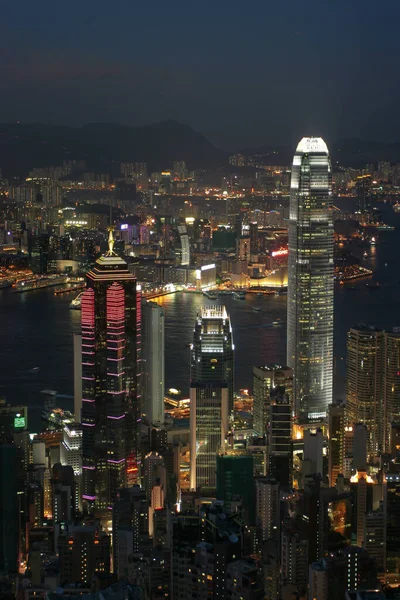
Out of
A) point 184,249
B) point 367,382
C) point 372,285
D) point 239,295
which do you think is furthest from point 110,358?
point 184,249

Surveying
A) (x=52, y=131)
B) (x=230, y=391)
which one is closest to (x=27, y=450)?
(x=230, y=391)

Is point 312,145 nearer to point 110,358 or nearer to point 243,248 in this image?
point 110,358

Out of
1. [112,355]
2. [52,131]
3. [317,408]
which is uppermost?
[52,131]

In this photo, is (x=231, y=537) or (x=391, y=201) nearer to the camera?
(x=231, y=537)

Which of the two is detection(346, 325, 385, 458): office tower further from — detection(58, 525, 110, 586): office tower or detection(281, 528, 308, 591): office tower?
detection(58, 525, 110, 586): office tower

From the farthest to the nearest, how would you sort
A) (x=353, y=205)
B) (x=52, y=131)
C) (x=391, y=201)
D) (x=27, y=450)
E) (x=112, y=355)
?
(x=391, y=201) < (x=353, y=205) < (x=52, y=131) < (x=112, y=355) < (x=27, y=450)

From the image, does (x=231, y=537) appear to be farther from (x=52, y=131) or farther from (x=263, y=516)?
(x=52, y=131)

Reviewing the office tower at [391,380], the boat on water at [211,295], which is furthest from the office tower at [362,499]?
the boat on water at [211,295]
